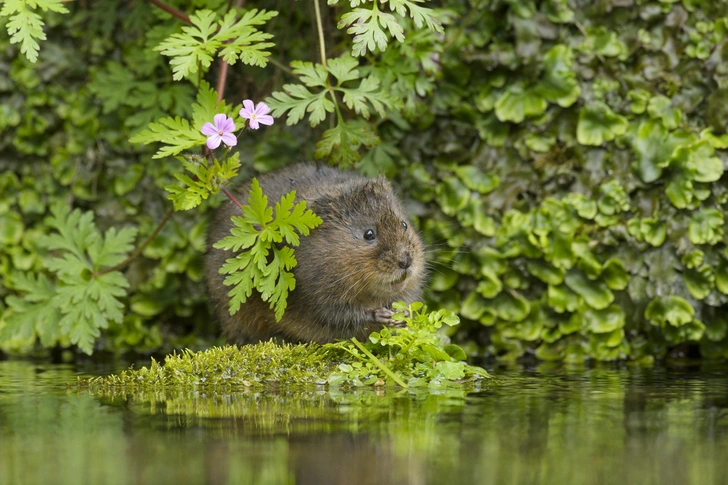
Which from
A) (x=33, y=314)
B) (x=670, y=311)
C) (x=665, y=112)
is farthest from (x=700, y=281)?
(x=33, y=314)

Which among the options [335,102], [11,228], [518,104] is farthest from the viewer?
[11,228]

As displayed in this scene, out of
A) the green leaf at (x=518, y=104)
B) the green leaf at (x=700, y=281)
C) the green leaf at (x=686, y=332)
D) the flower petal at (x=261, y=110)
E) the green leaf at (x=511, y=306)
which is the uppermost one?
the green leaf at (x=518, y=104)

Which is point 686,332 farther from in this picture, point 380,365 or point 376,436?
point 376,436

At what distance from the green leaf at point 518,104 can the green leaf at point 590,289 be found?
40.4 inches

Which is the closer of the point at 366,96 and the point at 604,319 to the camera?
the point at 366,96

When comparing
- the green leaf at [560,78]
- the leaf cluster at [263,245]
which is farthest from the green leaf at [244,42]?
the green leaf at [560,78]

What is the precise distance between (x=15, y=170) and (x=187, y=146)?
2.78 m

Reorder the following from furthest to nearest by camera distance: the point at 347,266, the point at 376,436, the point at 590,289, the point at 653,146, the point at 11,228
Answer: the point at 11,228 < the point at 590,289 < the point at 653,146 < the point at 347,266 < the point at 376,436

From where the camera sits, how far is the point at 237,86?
6.24 meters

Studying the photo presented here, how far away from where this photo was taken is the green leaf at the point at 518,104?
5.73m

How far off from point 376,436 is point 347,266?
1606 millimetres

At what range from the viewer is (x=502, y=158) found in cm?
590

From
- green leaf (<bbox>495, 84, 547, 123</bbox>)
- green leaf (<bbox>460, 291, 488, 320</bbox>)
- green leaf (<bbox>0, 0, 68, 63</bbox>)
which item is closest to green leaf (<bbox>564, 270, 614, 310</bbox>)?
green leaf (<bbox>460, 291, 488, 320</bbox>)

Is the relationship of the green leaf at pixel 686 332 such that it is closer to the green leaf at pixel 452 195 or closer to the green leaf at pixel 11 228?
the green leaf at pixel 452 195
